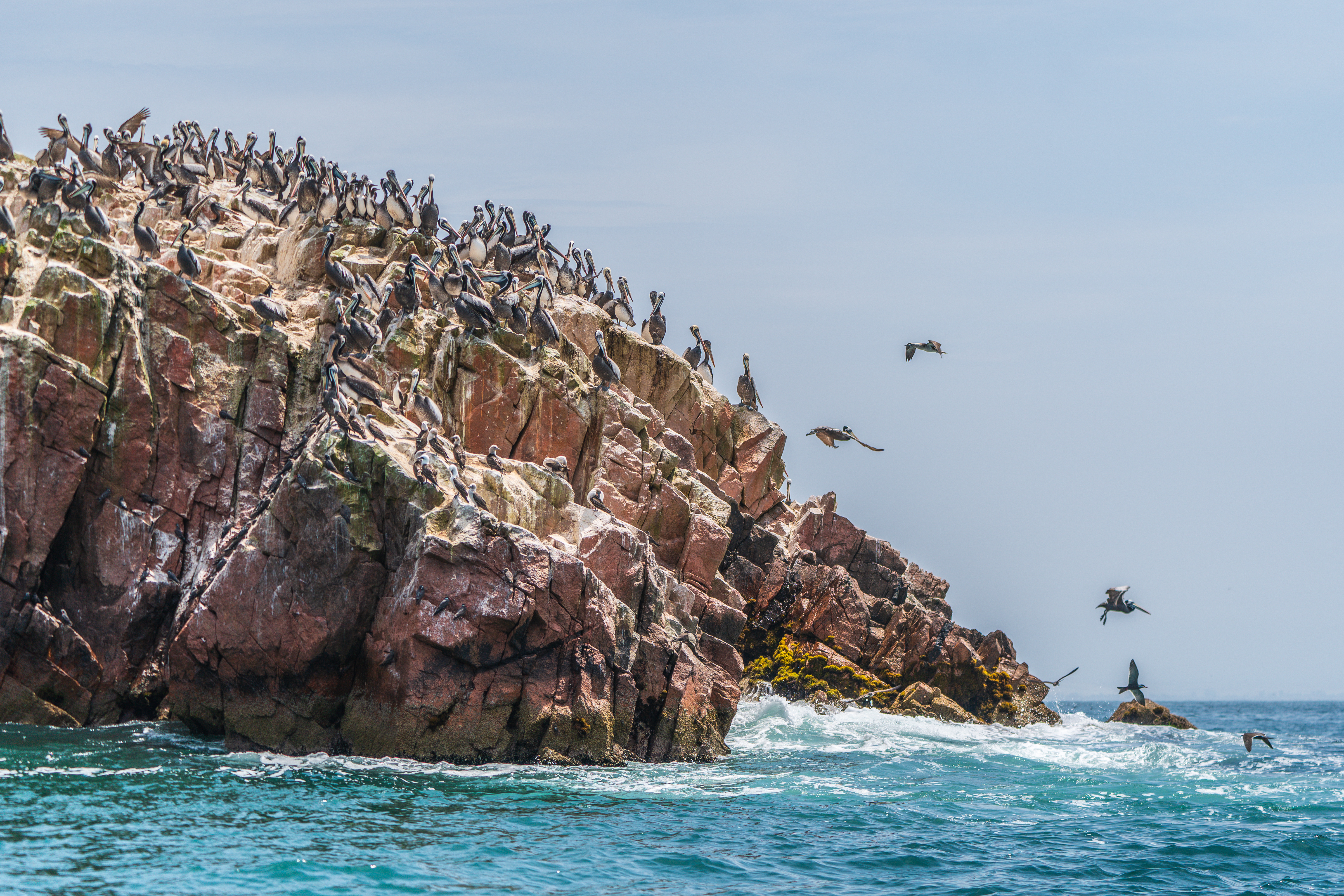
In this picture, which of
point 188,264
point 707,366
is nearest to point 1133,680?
point 707,366

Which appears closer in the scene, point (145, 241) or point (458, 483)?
point (458, 483)

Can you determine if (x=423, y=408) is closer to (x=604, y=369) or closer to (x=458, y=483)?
(x=458, y=483)

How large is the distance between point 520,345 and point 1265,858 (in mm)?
16089

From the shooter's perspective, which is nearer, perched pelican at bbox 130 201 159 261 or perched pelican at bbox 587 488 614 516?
perched pelican at bbox 587 488 614 516

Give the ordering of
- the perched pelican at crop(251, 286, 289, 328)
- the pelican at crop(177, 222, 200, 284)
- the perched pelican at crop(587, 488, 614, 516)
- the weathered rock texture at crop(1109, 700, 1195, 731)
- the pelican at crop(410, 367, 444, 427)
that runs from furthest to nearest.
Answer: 1. the weathered rock texture at crop(1109, 700, 1195, 731)
2. the perched pelican at crop(587, 488, 614, 516)
3. the pelican at crop(177, 222, 200, 284)
4. the perched pelican at crop(251, 286, 289, 328)
5. the pelican at crop(410, 367, 444, 427)

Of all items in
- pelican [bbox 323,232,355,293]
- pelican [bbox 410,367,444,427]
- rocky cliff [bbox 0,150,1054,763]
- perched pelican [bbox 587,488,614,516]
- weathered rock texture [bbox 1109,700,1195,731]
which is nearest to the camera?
rocky cliff [bbox 0,150,1054,763]

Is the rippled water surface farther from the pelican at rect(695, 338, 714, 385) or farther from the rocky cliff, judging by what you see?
the pelican at rect(695, 338, 714, 385)

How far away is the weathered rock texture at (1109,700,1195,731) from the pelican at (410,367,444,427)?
28.9 metres

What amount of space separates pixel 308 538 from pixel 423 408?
3.40m

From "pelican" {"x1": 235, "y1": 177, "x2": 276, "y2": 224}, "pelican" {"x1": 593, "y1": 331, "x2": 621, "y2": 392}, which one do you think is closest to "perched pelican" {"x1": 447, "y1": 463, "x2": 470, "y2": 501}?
"pelican" {"x1": 593, "y1": 331, "x2": 621, "y2": 392}

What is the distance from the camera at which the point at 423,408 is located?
20.2 metres

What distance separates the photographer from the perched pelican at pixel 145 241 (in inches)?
867

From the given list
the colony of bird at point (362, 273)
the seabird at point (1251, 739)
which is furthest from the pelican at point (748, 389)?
the seabird at point (1251, 739)

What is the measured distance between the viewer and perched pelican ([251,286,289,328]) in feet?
67.7
